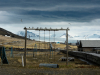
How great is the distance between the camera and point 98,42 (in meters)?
64.4

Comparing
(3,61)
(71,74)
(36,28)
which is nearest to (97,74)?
(71,74)

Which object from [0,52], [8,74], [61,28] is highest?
[61,28]

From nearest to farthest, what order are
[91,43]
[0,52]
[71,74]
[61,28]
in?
[71,74] → [61,28] → [0,52] → [91,43]

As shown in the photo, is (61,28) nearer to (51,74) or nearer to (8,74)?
(51,74)

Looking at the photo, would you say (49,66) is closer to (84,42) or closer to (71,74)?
(71,74)

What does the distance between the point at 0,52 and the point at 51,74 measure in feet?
32.6

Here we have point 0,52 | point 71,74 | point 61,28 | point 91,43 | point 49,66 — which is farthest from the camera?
point 91,43

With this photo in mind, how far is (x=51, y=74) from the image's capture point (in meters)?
12.4

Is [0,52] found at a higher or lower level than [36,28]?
lower

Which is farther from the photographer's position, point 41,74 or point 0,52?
point 0,52

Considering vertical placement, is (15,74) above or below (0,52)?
below

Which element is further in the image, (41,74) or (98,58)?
(98,58)

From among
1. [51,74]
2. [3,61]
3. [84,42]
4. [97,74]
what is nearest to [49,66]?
[51,74]

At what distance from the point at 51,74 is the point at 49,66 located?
410cm
